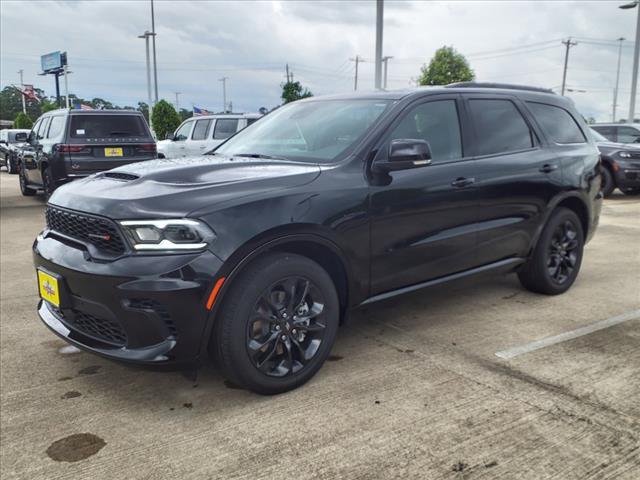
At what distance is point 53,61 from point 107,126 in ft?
152

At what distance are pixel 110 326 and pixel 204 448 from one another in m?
0.77

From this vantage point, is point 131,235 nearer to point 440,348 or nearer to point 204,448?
point 204,448

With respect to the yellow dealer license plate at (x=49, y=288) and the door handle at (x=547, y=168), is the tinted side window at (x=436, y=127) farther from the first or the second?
the yellow dealer license plate at (x=49, y=288)

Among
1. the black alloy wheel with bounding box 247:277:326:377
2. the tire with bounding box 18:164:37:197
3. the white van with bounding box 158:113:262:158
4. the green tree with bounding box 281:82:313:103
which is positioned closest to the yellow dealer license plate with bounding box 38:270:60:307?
the black alloy wheel with bounding box 247:277:326:377

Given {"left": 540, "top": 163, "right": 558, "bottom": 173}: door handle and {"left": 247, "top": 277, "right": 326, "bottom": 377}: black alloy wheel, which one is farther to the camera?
{"left": 540, "top": 163, "right": 558, "bottom": 173}: door handle

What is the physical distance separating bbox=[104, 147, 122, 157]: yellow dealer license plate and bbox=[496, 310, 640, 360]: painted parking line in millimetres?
8493

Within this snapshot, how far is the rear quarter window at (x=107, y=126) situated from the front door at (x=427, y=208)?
8073 millimetres

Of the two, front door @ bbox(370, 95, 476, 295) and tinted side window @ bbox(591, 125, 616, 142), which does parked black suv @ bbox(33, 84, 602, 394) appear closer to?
front door @ bbox(370, 95, 476, 295)

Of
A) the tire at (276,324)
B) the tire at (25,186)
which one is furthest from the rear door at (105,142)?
the tire at (276,324)

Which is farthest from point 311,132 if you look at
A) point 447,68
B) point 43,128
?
point 447,68

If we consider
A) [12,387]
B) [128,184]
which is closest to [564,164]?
[128,184]

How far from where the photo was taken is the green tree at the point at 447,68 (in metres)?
38.8

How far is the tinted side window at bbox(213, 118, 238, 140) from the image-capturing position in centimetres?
1444

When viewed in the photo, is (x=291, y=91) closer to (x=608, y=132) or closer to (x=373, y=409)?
(x=608, y=132)
